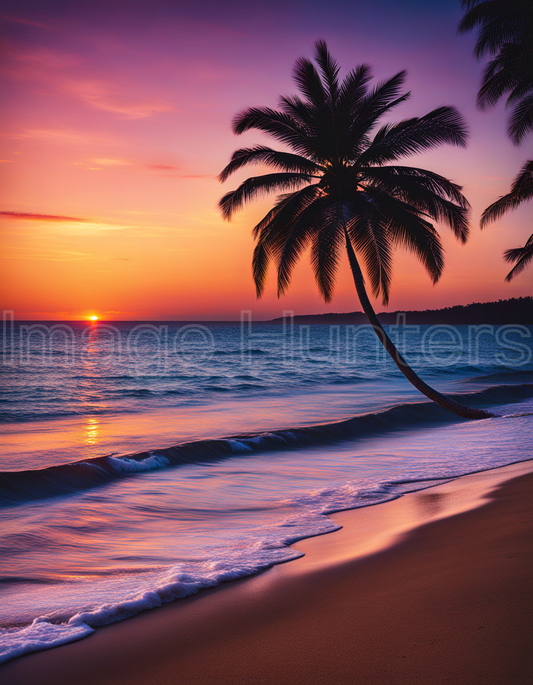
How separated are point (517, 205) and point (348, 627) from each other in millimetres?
18791

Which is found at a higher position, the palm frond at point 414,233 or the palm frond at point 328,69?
the palm frond at point 328,69

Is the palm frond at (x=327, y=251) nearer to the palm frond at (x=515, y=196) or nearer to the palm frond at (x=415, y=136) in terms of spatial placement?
the palm frond at (x=415, y=136)

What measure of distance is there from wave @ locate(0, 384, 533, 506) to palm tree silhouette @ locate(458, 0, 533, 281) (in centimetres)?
865

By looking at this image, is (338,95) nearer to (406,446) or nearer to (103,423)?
(406,446)

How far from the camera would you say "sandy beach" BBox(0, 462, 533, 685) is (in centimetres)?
233

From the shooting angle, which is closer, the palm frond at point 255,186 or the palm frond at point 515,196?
the palm frond at point 255,186

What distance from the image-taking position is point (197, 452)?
1107 cm

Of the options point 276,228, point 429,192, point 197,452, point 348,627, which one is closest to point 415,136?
point 429,192

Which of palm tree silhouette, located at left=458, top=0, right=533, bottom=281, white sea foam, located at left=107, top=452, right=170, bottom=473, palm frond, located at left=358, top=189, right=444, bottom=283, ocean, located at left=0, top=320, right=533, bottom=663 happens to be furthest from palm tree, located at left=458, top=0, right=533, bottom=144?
white sea foam, located at left=107, top=452, right=170, bottom=473

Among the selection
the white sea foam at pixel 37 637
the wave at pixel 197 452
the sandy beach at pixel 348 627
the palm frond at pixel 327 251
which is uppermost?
the palm frond at pixel 327 251

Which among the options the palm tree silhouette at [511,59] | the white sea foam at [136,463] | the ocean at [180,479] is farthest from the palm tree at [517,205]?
the white sea foam at [136,463]

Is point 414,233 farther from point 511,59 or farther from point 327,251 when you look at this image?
point 511,59

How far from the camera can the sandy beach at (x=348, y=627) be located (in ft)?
7.63

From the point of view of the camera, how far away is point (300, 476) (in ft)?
29.2
